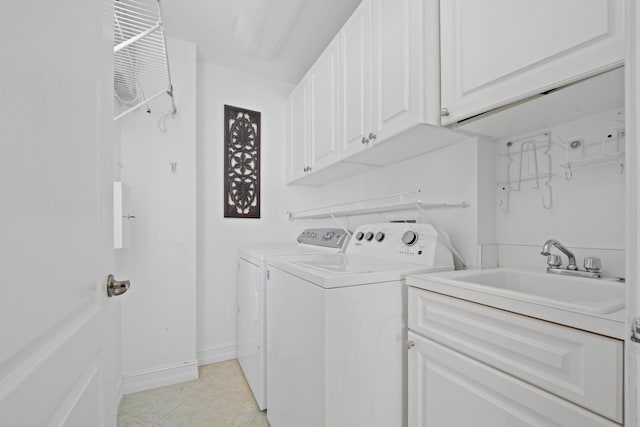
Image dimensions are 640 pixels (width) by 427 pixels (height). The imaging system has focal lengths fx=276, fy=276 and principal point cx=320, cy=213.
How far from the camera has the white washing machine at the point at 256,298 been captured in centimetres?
178

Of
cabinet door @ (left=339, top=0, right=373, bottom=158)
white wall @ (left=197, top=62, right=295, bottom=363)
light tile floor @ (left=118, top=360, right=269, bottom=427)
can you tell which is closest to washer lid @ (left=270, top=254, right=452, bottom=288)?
cabinet door @ (left=339, top=0, right=373, bottom=158)

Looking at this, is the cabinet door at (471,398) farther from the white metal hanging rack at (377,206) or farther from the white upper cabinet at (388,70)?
the white upper cabinet at (388,70)

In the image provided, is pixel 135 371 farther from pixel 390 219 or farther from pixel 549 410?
pixel 549 410

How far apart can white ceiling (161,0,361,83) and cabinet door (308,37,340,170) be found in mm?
265

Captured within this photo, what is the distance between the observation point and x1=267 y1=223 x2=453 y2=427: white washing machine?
109cm

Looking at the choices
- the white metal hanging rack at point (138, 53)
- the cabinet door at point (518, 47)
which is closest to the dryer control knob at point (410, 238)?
the cabinet door at point (518, 47)

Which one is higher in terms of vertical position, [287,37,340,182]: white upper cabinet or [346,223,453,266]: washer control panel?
[287,37,340,182]: white upper cabinet

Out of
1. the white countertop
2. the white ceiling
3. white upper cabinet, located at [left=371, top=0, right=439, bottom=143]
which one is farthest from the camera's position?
the white ceiling

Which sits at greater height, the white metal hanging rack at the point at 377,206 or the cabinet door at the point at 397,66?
the cabinet door at the point at 397,66

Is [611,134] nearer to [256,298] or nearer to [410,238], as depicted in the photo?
[410,238]

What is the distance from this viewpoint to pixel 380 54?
1.49 m

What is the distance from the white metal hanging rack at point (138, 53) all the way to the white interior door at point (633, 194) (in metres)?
1.51

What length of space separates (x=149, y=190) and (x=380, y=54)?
1.97 meters

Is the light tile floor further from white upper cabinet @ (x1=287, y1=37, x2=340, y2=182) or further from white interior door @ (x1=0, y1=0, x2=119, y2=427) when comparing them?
white upper cabinet @ (x1=287, y1=37, x2=340, y2=182)
